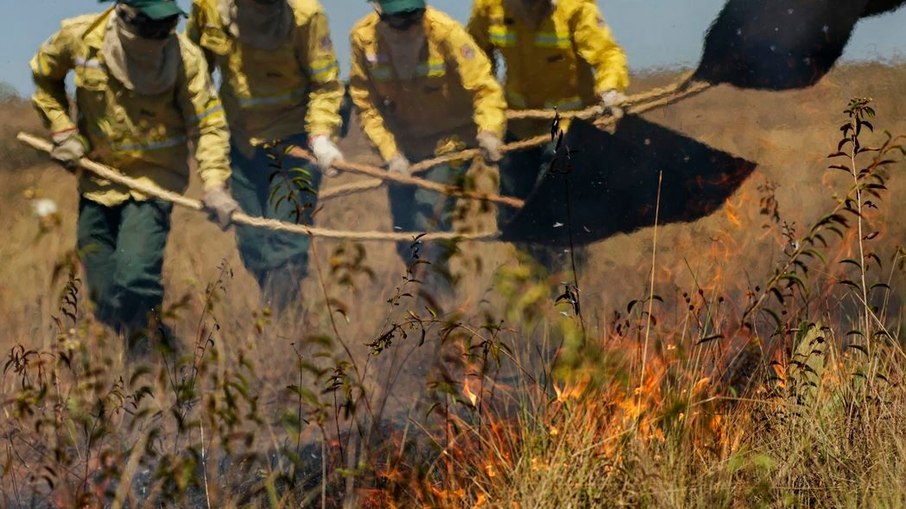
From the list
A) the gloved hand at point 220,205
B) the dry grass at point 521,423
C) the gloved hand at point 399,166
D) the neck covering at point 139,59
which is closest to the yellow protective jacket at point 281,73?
the gloved hand at point 399,166

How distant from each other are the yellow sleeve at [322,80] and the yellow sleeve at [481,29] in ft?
2.34

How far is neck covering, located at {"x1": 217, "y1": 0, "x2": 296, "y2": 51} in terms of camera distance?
6.91 metres

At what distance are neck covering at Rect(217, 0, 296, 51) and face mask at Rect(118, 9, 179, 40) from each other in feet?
1.67

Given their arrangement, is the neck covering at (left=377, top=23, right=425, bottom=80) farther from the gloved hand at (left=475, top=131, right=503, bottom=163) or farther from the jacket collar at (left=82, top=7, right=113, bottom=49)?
the jacket collar at (left=82, top=7, right=113, bottom=49)

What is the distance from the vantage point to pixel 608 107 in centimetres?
722

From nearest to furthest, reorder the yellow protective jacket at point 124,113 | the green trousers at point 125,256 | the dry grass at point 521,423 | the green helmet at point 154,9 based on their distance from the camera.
A: the dry grass at point 521,423 → the green helmet at point 154,9 → the yellow protective jacket at point 124,113 → the green trousers at point 125,256

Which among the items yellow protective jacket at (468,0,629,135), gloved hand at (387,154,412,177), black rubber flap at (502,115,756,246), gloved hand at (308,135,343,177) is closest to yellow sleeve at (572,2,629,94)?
yellow protective jacket at (468,0,629,135)

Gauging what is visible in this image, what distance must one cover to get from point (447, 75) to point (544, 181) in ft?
2.47

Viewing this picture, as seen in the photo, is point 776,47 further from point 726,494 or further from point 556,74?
point 726,494

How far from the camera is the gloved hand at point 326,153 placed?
23.1 ft

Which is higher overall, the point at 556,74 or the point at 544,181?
the point at 556,74

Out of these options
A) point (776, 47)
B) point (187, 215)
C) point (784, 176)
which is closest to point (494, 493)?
point (776, 47)

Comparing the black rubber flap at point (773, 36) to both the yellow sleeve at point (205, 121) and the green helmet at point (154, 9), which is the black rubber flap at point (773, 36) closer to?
the yellow sleeve at point (205, 121)

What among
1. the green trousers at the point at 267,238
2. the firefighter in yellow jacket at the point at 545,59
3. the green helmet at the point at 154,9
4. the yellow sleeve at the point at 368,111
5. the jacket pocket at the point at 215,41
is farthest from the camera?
the green trousers at the point at 267,238
